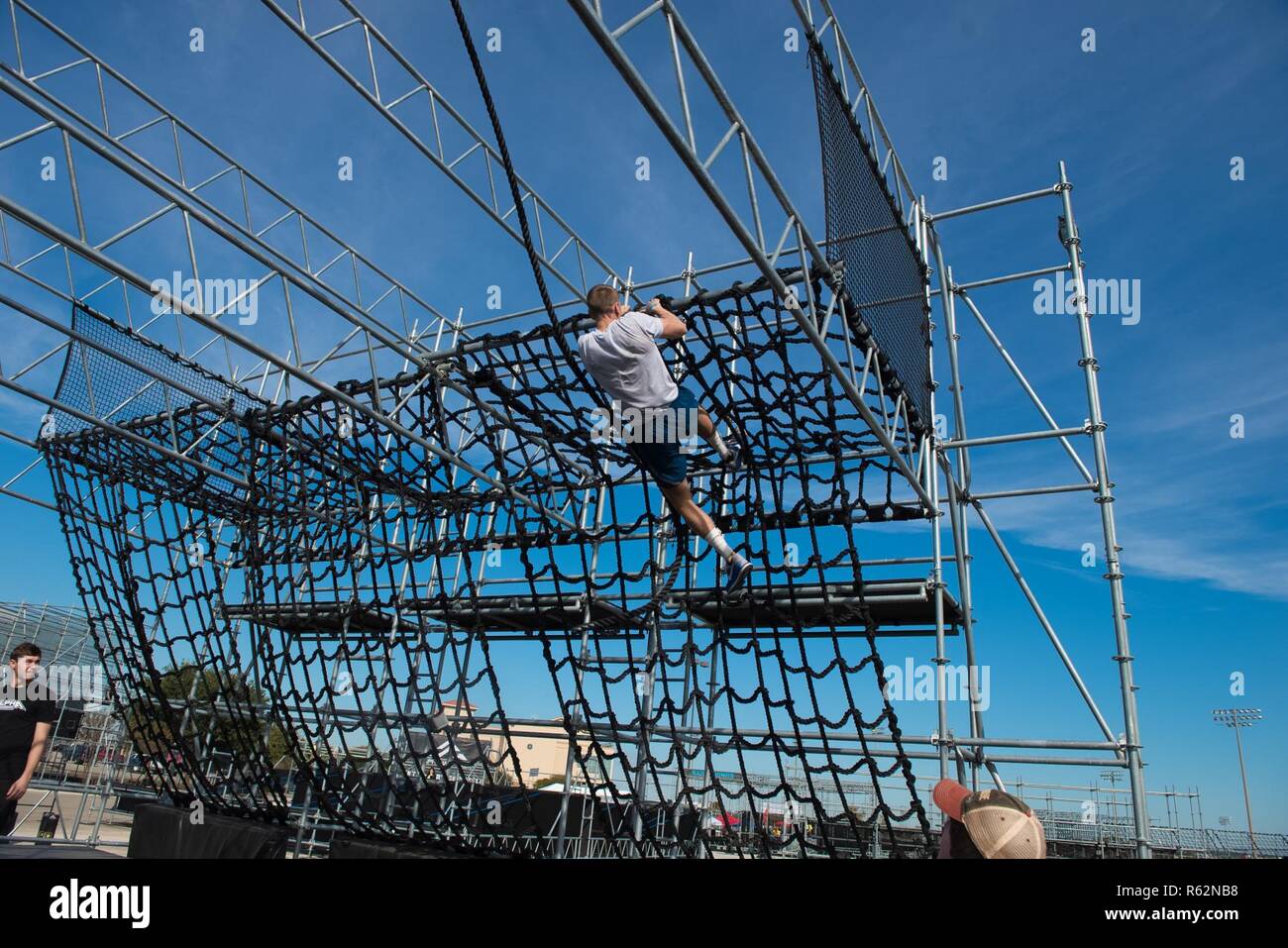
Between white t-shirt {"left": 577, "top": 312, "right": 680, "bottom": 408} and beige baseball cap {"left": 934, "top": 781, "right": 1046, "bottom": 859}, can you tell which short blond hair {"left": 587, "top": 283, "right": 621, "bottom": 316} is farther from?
beige baseball cap {"left": 934, "top": 781, "right": 1046, "bottom": 859}

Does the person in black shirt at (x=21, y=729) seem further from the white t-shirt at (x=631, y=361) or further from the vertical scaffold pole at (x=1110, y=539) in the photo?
the vertical scaffold pole at (x=1110, y=539)

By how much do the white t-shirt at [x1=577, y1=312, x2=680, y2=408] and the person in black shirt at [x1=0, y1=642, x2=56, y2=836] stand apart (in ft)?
11.2

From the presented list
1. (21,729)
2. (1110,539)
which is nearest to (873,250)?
(1110,539)

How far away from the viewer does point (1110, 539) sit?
4.99 m

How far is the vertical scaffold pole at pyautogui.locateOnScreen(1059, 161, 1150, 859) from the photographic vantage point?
413cm

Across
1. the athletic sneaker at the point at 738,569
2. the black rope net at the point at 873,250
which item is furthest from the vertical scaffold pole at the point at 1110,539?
the athletic sneaker at the point at 738,569

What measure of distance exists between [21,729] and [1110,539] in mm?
6317

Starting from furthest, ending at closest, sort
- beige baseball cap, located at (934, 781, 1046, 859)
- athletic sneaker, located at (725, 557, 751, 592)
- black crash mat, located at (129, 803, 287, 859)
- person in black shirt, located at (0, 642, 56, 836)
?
black crash mat, located at (129, 803, 287, 859) → person in black shirt, located at (0, 642, 56, 836) → athletic sneaker, located at (725, 557, 751, 592) → beige baseball cap, located at (934, 781, 1046, 859)

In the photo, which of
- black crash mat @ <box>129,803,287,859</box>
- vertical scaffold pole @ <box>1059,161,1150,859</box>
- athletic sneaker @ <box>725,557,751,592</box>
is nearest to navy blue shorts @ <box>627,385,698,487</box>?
athletic sneaker @ <box>725,557,751,592</box>

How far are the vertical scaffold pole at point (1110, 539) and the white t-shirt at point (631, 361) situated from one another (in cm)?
308

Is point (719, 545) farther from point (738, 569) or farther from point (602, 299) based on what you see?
point (602, 299)
